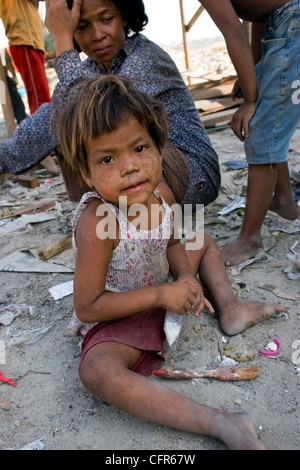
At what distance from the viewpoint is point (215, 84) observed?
6863mm

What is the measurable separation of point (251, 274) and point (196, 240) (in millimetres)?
410

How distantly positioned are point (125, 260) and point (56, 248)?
4.14ft

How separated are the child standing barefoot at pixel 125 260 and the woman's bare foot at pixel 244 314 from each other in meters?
0.26

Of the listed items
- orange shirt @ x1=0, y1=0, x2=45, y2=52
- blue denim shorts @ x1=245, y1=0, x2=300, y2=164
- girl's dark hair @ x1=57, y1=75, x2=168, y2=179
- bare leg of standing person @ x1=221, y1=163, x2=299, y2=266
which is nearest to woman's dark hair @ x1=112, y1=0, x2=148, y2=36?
blue denim shorts @ x1=245, y1=0, x2=300, y2=164

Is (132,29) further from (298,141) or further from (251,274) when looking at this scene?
(298,141)

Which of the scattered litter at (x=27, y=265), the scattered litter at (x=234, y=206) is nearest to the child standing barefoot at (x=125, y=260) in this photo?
the scattered litter at (x=27, y=265)

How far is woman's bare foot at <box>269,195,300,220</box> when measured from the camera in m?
2.70

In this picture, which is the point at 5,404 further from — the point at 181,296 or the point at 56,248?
the point at 56,248

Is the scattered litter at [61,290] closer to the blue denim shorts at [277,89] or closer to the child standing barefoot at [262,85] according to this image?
the child standing barefoot at [262,85]

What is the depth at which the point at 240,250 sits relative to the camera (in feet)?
7.91

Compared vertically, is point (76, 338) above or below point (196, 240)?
below

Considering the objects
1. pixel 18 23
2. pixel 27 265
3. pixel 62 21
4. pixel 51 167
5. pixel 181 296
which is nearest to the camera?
pixel 181 296

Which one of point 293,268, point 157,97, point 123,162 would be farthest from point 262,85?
point 123,162

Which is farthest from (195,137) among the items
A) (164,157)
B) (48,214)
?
(48,214)
